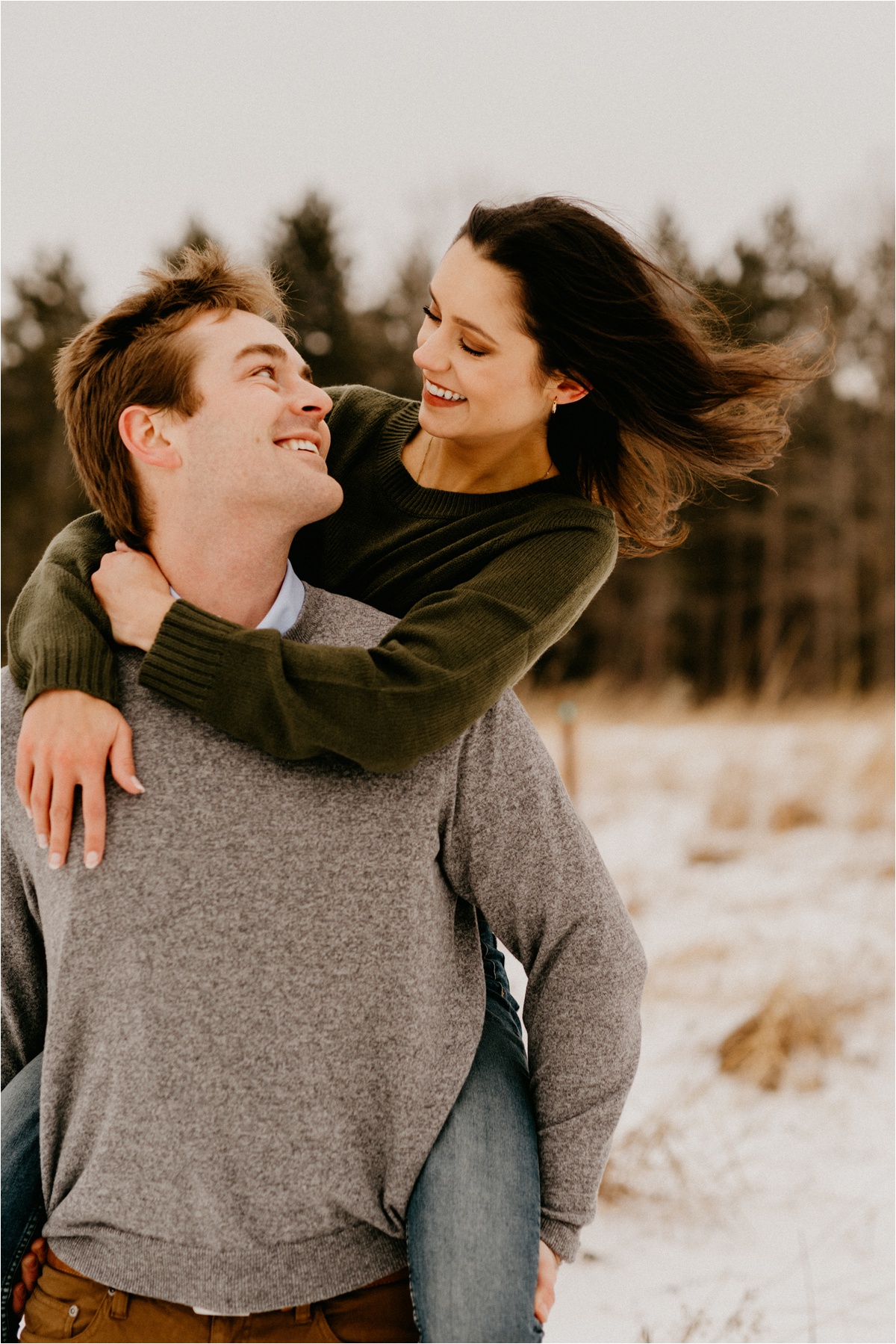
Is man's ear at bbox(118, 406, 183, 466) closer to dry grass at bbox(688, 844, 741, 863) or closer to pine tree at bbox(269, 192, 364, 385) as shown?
dry grass at bbox(688, 844, 741, 863)

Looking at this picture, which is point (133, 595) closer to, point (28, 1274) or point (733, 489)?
point (28, 1274)

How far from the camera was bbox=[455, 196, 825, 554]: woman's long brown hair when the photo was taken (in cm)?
214

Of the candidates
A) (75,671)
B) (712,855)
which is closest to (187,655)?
(75,671)

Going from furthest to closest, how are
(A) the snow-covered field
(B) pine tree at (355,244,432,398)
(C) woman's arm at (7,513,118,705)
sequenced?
(B) pine tree at (355,244,432,398), (A) the snow-covered field, (C) woman's arm at (7,513,118,705)

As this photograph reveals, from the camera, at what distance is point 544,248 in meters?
2.12

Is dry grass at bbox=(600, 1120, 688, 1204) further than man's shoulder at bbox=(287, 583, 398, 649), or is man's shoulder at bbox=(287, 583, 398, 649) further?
dry grass at bbox=(600, 1120, 688, 1204)

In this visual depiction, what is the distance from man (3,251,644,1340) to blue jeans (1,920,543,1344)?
0.14 ft

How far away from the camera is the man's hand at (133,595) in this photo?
5.54 feet

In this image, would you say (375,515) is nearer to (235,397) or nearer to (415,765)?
(235,397)

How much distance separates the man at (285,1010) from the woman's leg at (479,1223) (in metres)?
0.04

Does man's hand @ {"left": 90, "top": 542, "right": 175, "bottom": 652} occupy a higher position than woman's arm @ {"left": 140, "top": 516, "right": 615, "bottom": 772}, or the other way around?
Answer: man's hand @ {"left": 90, "top": 542, "right": 175, "bottom": 652}

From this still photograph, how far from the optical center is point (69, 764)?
1546mm

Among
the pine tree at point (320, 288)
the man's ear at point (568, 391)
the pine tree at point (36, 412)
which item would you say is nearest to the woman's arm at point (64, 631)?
the man's ear at point (568, 391)

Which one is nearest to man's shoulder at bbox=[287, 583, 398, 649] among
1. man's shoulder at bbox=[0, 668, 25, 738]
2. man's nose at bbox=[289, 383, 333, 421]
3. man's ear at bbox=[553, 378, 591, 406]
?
man's nose at bbox=[289, 383, 333, 421]
